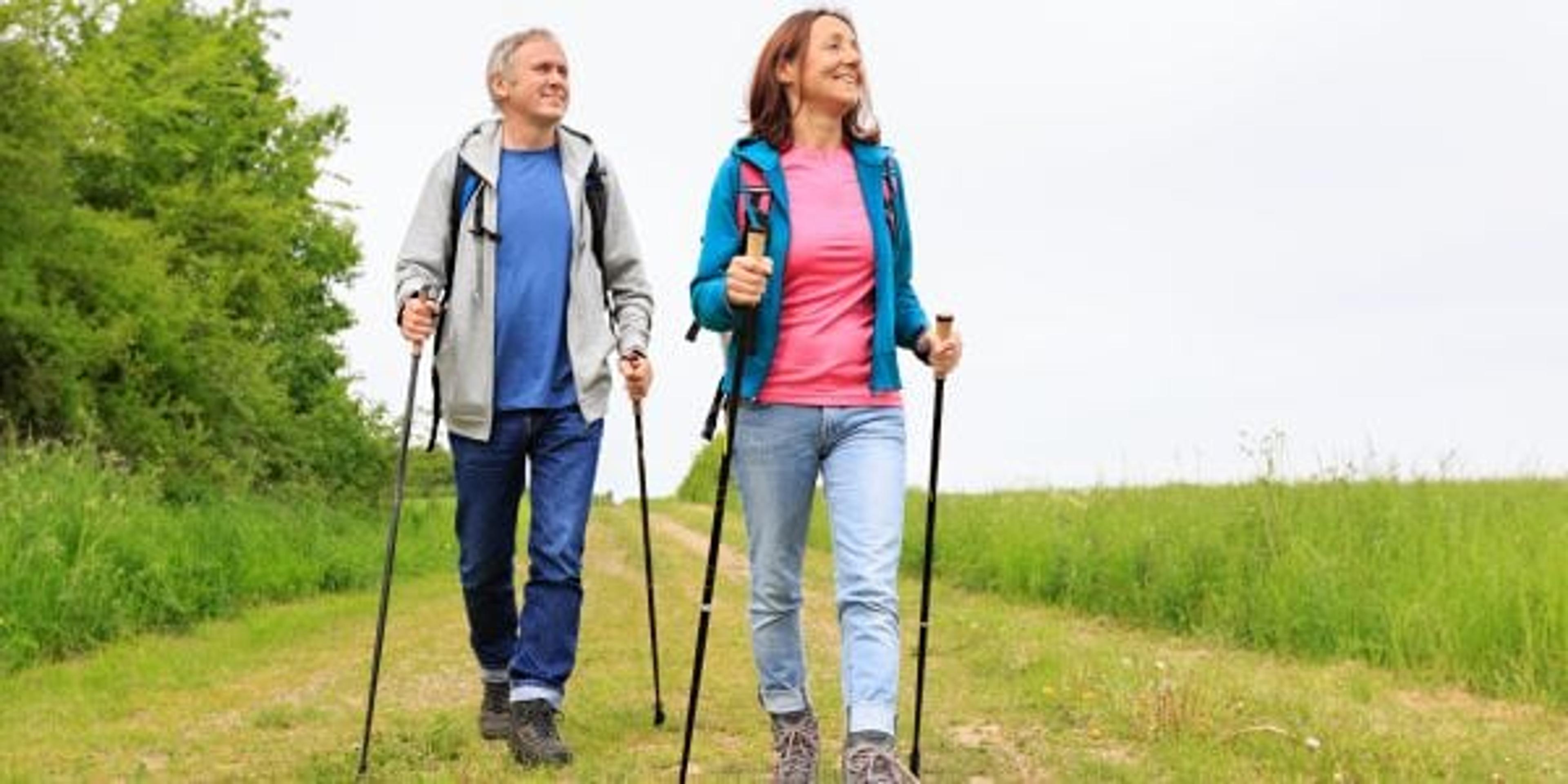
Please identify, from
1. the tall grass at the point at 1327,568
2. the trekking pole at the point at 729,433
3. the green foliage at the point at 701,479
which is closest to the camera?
the trekking pole at the point at 729,433

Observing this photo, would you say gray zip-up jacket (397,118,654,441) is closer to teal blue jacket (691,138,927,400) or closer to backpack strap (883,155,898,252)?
Result: teal blue jacket (691,138,927,400)

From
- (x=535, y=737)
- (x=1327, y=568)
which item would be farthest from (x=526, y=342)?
(x=1327, y=568)

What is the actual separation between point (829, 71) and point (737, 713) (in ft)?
12.9

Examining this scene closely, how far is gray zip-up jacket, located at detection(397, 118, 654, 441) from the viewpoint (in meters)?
6.66

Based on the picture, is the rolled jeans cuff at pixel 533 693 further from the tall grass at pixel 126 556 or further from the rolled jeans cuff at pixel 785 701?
the tall grass at pixel 126 556

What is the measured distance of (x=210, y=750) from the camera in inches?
300

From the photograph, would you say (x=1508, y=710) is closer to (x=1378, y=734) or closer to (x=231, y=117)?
(x=1378, y=734)

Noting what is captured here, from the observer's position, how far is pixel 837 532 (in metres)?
5.47

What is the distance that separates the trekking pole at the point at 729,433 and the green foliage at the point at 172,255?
14719 mm

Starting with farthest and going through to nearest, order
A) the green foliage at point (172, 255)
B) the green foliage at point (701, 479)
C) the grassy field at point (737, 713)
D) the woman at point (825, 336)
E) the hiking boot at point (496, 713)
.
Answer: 1. the green foliage at point (701, 479)
2. the green foliage at point (172, 255)
3. the hiking boot at point (496, 713)
4. the grassy field at point (737, 713)
5. the woman at point (825, 336)

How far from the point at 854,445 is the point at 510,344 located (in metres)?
1.91

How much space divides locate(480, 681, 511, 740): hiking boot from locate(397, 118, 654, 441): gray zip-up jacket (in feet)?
4.17

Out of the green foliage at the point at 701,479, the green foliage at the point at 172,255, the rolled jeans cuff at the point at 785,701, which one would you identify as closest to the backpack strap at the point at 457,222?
the rolled jeans cuff at the point at 785,701

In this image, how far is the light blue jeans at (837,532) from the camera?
5285mm
